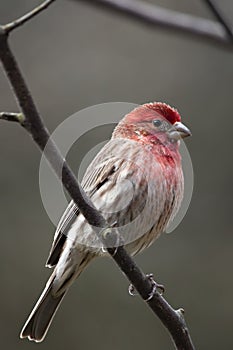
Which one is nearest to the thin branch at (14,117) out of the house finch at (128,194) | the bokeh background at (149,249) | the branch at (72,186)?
the branch at (72,186)

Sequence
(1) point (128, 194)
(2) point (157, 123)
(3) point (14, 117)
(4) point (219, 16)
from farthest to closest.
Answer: (2) point (157, 123)
(1) point (128, 194)
(3) point (14, 117)
(4) point (219, 16)

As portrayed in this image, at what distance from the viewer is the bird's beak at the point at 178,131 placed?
438 centimetres

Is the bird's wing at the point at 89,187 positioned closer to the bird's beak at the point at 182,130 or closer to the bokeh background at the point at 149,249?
the bird's beak at the point at 182,130

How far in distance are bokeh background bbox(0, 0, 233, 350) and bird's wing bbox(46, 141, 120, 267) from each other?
3.07m

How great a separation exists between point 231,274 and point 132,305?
95 centimetres

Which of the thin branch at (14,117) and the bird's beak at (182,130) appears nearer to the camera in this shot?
the thin branch at (14,117)

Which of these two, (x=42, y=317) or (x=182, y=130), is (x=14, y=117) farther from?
(x=42, y=317)

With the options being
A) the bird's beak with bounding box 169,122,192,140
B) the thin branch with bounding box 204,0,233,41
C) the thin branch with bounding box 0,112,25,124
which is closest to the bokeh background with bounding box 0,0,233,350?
the bird's beak with bounding box 169,122,192,140

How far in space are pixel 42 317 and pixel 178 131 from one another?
1214 mm

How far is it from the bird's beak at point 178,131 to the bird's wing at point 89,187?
34 cm

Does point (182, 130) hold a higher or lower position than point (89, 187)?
higher

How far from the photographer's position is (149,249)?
24.4ft

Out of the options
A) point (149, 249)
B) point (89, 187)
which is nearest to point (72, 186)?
point (89, 187)

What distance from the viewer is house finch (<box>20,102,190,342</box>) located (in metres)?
4.12
